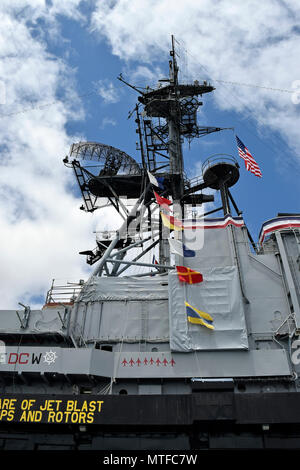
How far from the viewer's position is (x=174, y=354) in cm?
1105

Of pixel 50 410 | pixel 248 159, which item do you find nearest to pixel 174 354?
pixel 50 410

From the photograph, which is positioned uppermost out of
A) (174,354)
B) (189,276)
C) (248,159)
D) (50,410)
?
(248,159)

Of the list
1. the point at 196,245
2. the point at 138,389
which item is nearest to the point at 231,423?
the point at 138,389

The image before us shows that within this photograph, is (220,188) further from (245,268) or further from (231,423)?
(231,423)

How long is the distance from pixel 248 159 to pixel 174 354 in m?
10.8

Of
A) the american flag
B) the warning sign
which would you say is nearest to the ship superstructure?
the warning sign

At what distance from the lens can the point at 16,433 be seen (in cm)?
970

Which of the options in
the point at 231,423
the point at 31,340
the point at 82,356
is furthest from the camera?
the point at 31,340

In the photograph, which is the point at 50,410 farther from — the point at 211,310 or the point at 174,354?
the point at 211,310

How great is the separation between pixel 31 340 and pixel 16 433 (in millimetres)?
3308

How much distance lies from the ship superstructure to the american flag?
12.8 feet

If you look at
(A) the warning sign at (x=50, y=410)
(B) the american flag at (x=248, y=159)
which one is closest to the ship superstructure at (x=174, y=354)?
(A) the warning sign at (x=50, y=410)

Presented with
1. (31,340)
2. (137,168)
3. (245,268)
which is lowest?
(31,340)

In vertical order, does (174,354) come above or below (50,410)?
above
